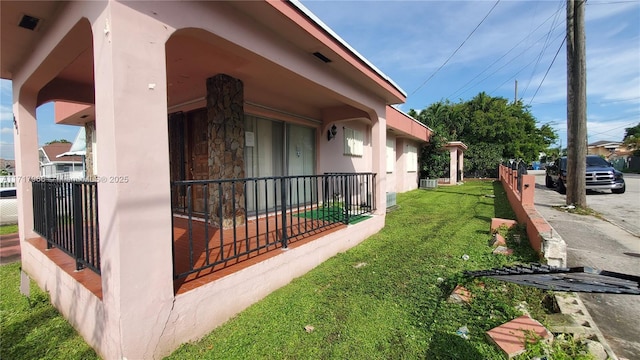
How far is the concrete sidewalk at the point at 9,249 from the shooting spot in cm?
445

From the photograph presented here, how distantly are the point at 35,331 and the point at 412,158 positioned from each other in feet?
46.4

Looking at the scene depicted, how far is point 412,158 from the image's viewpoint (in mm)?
14273

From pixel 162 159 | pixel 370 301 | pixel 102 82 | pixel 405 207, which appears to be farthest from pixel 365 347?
pixel 405 207

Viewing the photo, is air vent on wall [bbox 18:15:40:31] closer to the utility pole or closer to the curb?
the curb

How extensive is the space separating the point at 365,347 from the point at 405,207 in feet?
21.8

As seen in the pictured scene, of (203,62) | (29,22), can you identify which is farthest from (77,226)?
(203,62)

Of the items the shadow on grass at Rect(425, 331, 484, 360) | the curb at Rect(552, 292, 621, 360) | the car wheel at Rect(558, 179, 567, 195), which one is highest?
the car wheel at Rect(558, 179, 567, 195)

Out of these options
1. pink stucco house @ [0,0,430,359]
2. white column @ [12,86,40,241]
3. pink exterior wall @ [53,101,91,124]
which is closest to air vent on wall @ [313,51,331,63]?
pink stucco house @ [0,0,430,359]

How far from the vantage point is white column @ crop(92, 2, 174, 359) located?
183 centimetres

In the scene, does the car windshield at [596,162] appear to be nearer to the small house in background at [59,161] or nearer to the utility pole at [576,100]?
the utility pole at [576,100]

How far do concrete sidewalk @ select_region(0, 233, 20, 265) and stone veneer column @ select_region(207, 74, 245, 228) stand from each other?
3.28m

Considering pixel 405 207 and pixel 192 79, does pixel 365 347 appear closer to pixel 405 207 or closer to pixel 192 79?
pixel 192 79

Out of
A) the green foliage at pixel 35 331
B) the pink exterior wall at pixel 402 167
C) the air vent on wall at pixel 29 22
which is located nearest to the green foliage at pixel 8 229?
the green foliage at pixel 35 331

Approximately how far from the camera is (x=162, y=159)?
80.9 inches
